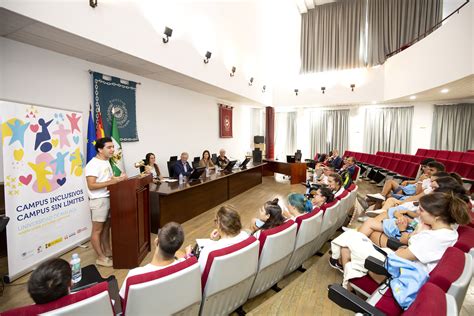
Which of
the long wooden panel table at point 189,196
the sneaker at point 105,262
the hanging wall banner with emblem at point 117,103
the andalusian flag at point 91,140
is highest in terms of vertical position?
the hanging wall banner with emblem at point 117,103

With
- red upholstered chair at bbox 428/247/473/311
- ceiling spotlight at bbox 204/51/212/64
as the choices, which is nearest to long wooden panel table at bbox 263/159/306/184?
ceiling spotlight at bbox 204/51/212/64

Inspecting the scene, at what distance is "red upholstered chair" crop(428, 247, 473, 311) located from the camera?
1.15m

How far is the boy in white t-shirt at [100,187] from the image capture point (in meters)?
2.67

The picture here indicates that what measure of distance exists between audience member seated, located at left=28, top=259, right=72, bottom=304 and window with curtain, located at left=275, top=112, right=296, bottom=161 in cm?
1115

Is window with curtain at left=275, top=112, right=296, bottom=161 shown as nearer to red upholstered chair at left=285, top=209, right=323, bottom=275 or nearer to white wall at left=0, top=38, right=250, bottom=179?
white wall at left=0, top=38, right=250, bottom=179

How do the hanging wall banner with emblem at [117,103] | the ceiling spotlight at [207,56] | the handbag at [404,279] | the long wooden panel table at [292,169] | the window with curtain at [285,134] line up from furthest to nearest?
1. the window with curtain at [285,134]
2. the long wooden panel table at [292,169]
3. the ceiling spotlight at [207,56]
4. the hanging wall banner with emblem at [117,103]
5. the handbag at [404,279]

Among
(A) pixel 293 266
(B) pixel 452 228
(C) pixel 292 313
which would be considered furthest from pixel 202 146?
(B) pixel 452 228

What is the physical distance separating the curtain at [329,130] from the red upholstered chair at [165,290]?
10293 millimetres

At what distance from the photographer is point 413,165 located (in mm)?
5719

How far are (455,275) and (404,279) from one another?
336mm

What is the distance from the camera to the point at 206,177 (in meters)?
5.16

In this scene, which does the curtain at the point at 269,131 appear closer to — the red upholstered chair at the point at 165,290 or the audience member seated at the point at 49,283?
the red upholstered chair at the point at 165,290

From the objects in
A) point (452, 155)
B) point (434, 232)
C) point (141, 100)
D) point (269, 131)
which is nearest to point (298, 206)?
point (434, 232)

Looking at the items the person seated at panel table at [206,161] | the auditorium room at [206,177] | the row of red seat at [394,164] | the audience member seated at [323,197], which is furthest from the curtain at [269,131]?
the audience member seated at [323,197]
